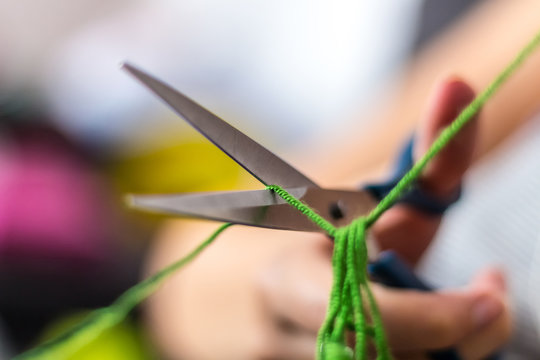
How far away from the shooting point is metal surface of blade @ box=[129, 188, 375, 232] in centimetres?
26

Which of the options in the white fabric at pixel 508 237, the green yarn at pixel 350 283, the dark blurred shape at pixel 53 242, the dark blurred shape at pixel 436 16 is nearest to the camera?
the green yarn at pixel 350 283

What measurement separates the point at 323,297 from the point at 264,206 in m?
0.11

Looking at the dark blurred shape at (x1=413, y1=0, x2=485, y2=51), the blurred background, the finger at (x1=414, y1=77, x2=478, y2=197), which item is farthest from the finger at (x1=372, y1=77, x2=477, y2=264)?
the dark blurred shape at (x1=413, y1=0, x2=485, y2=51)

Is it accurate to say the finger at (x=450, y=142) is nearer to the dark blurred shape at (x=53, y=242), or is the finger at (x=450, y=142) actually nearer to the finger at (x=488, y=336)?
the finger at (x=488, y=336)

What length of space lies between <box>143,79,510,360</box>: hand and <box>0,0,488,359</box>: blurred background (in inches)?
8.1

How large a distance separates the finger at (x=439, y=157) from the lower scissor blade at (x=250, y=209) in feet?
0.36

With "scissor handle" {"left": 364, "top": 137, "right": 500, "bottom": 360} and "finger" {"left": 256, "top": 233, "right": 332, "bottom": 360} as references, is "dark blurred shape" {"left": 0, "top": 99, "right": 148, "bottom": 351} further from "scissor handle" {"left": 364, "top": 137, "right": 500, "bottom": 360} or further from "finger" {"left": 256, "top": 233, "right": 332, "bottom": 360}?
"scissor handle" {"left": 364, "top": 137, "right": 500, "bottom": 360}

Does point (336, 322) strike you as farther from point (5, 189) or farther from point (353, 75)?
point (353, 75)

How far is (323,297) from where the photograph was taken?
1.08 feet

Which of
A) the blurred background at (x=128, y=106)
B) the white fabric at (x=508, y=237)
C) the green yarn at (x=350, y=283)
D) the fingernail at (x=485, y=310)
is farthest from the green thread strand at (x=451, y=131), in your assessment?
the blurred background at (x=128, y=106)

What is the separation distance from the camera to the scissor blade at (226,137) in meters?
0.25

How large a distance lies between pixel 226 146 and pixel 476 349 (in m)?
0.24

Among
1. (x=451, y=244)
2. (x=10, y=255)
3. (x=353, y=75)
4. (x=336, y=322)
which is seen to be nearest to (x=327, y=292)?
(x=336, y=322)

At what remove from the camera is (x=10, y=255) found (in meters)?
0.72
